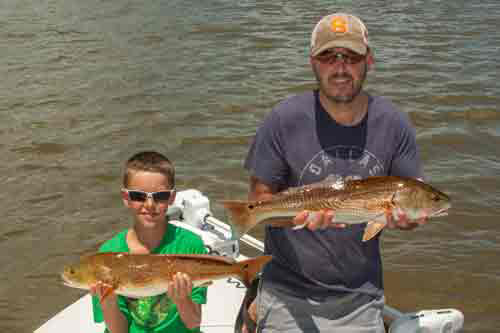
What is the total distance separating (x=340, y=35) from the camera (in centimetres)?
372

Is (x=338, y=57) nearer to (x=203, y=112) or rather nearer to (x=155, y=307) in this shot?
(x=155, y=307)

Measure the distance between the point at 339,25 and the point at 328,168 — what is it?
2.91ft

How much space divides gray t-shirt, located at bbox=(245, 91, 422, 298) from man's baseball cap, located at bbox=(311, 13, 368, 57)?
0.36 metres

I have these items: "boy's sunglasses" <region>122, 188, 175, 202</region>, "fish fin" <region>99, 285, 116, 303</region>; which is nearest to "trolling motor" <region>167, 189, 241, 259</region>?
"boy's sunglasses" <region>122, 188, 175, 202</region>

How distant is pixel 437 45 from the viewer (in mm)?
16328

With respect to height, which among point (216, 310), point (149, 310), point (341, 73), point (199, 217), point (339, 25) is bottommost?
point (216, 310)

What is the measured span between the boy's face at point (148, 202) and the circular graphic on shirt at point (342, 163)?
927 millimetres

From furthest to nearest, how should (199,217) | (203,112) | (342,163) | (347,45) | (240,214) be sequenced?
(203,112)
(199,217)
(342,163)
(347,45)
(240,214)

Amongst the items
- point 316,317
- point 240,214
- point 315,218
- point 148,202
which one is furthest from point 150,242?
point 316,317

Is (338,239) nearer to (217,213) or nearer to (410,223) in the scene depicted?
(410,223)

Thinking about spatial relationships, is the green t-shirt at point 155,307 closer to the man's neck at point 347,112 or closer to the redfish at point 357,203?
the redfish at point 357,203

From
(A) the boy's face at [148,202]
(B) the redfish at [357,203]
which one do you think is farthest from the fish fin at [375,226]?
(A) the boy's face at [148,202]

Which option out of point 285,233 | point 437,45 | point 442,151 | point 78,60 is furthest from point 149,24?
point 285,233

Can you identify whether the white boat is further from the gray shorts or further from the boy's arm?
the boy's arm
